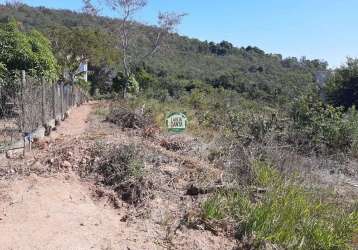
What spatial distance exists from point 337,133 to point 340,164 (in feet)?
4.03

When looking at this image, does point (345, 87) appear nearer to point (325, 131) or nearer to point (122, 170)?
point (325, 131)

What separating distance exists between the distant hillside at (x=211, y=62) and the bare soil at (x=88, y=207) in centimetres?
3219

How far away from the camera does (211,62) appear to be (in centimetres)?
6400

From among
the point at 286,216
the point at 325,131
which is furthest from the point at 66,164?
the point at 325,131

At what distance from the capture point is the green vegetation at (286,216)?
5.25m

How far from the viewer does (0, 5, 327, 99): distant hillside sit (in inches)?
1809

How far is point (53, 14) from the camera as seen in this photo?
63562mm

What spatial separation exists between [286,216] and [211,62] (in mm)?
59254

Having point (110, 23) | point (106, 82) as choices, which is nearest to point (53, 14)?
point (106, 82)

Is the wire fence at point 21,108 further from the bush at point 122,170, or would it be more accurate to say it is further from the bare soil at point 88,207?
the bush at point 122,170

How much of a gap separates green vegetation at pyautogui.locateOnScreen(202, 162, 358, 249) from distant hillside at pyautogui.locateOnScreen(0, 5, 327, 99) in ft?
110

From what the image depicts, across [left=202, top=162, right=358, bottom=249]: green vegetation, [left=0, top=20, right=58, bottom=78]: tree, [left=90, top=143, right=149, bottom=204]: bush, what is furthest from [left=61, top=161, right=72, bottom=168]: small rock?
[left=0, top=20, right=58, bottom=78]: tree

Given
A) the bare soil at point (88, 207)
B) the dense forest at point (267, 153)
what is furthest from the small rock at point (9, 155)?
the dense forest at point (267, 153)

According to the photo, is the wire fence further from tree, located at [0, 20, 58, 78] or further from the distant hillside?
the distant hillside
